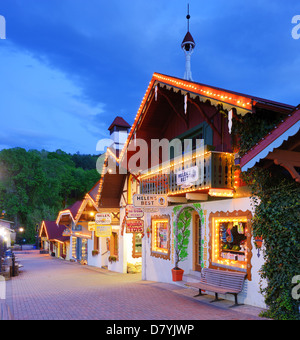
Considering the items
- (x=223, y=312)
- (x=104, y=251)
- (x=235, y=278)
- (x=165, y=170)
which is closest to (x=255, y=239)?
(x=235, y=278)

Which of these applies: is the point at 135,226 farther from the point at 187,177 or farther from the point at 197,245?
A: the point at 187,177

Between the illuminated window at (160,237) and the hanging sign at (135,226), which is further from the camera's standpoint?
the hanging sign at (135,226)

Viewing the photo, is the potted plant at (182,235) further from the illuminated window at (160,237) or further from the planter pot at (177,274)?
the illuminated window at (160,237)

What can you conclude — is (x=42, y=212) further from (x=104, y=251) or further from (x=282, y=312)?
(x=282, y=312)

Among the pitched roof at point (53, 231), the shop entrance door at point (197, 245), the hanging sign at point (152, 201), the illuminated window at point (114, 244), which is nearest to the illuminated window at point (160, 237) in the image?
the shop entrance door at point (197, 245)

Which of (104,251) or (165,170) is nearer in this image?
(165,170)

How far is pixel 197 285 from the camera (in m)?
9.81

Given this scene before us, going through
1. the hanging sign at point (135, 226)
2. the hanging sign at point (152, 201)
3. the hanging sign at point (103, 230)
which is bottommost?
the hanging sign at point (103, 230)

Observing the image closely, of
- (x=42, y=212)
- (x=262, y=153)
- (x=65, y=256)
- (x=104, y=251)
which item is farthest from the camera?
(x=42, y=212)

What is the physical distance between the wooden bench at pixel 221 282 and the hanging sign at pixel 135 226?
573cm

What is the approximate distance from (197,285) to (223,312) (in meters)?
1.74

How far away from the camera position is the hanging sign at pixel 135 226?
15586 millimetres

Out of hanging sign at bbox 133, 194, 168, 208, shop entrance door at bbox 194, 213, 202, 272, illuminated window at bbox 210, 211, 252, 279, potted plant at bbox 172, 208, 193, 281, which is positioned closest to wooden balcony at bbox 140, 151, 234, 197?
hanging sign at bbox 133, 194, 168, 208

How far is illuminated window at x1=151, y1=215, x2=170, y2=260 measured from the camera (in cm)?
1375
